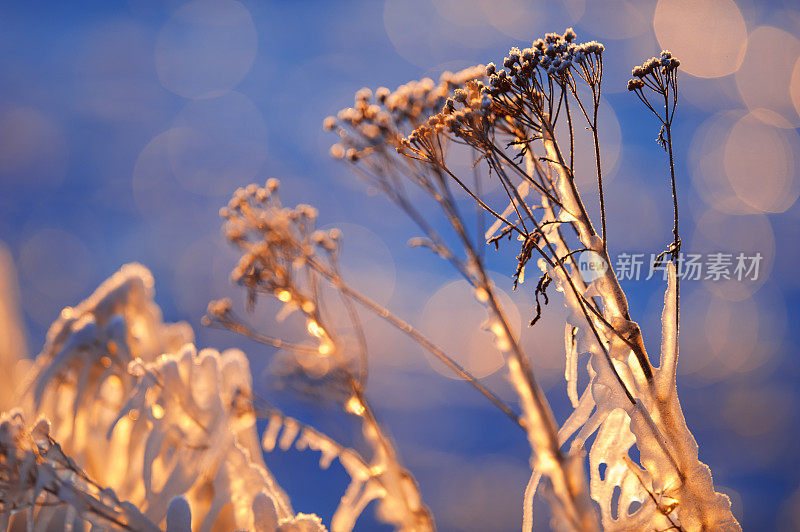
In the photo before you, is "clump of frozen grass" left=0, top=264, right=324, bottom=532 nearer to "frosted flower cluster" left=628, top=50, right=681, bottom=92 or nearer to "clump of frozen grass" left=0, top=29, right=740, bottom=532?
"clump of frozen grass" left=0, top=29, right=740, bottom=532

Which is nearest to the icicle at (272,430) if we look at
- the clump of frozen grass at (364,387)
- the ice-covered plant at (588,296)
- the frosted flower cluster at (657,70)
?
the clump of frozen grass at (364,387)

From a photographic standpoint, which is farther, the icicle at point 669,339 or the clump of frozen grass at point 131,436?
the clump of frozen grass at point 131,436

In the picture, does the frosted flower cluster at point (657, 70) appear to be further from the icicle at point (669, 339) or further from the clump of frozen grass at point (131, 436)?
the clump of frozen grass at point (131, 436)

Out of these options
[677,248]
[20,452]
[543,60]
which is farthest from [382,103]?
[20,452]

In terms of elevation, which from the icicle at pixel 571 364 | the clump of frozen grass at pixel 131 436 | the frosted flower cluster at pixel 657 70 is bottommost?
the clump of frozen grass at pixel 131 436

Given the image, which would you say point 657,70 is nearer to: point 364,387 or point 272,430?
point 364,387

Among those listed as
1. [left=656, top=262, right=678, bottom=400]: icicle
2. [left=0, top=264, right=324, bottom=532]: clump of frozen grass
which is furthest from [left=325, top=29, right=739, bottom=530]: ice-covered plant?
[left=0, top=264, right=324, bottom=532]: clump of frozen grass

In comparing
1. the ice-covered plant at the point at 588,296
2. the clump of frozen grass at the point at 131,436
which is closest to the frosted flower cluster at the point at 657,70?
the ice-covered plant at the point at 588,296

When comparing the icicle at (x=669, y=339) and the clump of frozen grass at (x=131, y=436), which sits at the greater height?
the icicle at (x=669, y=339)

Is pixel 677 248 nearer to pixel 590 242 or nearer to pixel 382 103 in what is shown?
pixel 590 242

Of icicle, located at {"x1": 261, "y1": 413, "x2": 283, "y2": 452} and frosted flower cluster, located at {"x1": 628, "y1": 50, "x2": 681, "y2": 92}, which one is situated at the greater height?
frosted flower cluster, located at {"x1": 628, "y1": 50, "x2": 681, "y2": 92}

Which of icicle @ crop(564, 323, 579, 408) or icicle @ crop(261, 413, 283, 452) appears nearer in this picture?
icicle @ crop(564, 323, 579, 408)

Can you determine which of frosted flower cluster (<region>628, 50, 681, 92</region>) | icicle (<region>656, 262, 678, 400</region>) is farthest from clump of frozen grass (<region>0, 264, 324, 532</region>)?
frosted flower cluster (<region>628, 50, 681, 92</region>)

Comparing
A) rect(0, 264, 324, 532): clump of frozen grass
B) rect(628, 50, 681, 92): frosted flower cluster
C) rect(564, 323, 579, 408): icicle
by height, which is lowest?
rect(0, 264, 324, 532): clump of frozen grass
